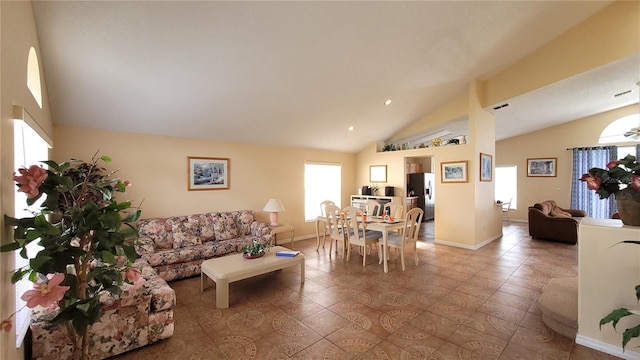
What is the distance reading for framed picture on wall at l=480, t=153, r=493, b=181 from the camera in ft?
16.9

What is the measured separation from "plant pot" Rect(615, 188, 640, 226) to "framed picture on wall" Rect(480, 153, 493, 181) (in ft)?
10.4

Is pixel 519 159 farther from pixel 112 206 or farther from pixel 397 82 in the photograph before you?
pixel 112 206

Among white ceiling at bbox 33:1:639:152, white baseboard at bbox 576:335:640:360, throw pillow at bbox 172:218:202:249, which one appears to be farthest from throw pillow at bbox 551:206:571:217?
throw pillow at bbox 172:218:202:249

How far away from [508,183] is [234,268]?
8.93m

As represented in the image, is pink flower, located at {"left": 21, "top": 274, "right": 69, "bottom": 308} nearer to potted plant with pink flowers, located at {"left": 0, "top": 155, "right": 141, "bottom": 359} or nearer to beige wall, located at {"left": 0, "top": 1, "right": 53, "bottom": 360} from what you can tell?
potted plant with pink flowers, located at {"left": 0, "top": 155, "right": 141, "bottom": 359}

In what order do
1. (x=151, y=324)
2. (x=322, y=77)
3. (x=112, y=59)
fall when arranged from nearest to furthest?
(x=151, y=324) < (x=112, y=59) < (x=322, y=77)

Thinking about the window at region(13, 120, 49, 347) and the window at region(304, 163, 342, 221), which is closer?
the window at region(13, 120, 49, 347)

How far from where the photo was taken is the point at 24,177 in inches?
46.3

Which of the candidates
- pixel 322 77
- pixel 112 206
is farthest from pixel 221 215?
pixel 112 206

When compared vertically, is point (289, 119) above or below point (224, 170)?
→ above

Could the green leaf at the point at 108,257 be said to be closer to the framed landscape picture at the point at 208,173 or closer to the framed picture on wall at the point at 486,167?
the framed landscape picture at the point at 208,173

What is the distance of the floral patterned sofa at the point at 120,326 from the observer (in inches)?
73.1

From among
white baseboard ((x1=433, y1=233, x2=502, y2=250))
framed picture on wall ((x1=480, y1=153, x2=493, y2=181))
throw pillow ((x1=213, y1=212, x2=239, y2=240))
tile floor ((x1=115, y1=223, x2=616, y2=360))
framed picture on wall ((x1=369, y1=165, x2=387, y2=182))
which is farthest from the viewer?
framed picture on wall ((x1=369, y1=165, x2=387, y2=182))

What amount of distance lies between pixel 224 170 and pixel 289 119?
5.26 feet
